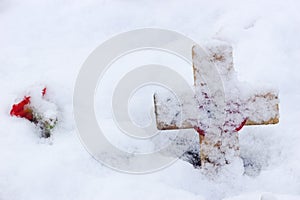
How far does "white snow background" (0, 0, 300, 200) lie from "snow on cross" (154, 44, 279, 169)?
130 mm

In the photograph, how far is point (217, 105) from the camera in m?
1.48

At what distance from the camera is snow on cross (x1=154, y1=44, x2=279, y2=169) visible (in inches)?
57.2

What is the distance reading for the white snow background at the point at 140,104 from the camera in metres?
1.47

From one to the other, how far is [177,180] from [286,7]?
110 centimetres

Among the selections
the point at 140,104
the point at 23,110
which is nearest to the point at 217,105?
the point at 140,104

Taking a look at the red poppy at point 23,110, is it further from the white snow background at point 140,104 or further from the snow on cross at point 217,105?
the snow on cross at point 217,105

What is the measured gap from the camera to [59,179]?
4.94 feet

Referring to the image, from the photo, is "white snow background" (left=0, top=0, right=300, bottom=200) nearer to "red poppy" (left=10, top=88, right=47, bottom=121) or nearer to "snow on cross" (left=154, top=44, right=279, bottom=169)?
"red poppy" (left=10, top=88, right=47, bottom=121)

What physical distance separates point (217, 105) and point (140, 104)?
422mm

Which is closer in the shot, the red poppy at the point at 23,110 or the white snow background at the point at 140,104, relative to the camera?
the white snow background at the point at 140,104

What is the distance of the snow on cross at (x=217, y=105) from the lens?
1.45 metres

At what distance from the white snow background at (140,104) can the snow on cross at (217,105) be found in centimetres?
13

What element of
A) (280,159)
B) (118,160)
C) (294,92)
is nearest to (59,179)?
(118,160)

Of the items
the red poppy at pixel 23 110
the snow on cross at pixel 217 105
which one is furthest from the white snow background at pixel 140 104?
the snow on cross at pixel 217 105
